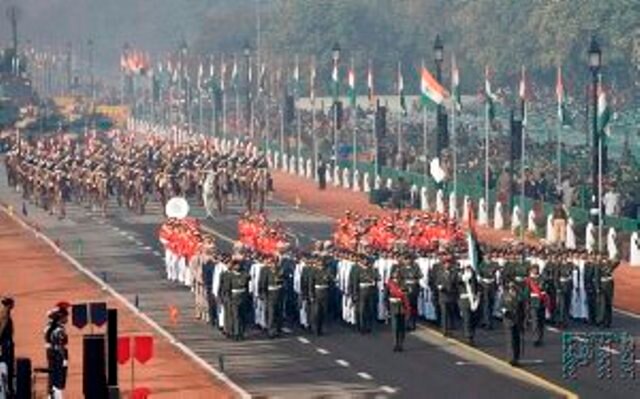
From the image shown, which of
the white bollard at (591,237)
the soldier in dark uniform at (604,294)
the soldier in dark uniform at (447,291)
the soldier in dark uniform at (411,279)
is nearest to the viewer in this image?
the soldier in dark uniform at (447,291)

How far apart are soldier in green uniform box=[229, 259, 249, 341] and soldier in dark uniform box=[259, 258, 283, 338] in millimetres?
370

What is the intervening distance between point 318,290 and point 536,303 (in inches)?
191

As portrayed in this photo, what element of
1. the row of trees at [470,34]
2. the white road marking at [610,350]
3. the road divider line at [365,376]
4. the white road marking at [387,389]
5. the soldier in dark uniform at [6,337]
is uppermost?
the row of trees at [470,34]

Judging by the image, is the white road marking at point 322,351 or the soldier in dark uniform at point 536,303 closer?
the soldier in dark uniform at point 536,303

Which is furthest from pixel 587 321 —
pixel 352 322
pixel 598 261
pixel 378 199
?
pixel 378 199

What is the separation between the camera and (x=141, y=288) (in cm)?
6619

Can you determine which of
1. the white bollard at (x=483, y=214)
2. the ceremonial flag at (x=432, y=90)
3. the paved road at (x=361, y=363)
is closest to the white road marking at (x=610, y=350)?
the paved road at (x=361, y=363)

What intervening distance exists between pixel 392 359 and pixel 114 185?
45.0 meters

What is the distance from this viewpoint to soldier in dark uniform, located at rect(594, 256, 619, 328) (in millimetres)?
54594

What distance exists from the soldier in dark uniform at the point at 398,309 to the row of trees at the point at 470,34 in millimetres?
86543

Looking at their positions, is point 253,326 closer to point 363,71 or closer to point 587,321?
point 587,321

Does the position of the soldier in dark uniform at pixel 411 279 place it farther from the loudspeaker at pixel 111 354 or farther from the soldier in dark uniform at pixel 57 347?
the loudspeaker at pixel 111 354

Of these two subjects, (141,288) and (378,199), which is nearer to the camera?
(141,288)

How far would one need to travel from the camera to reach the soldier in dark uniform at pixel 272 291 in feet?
176
